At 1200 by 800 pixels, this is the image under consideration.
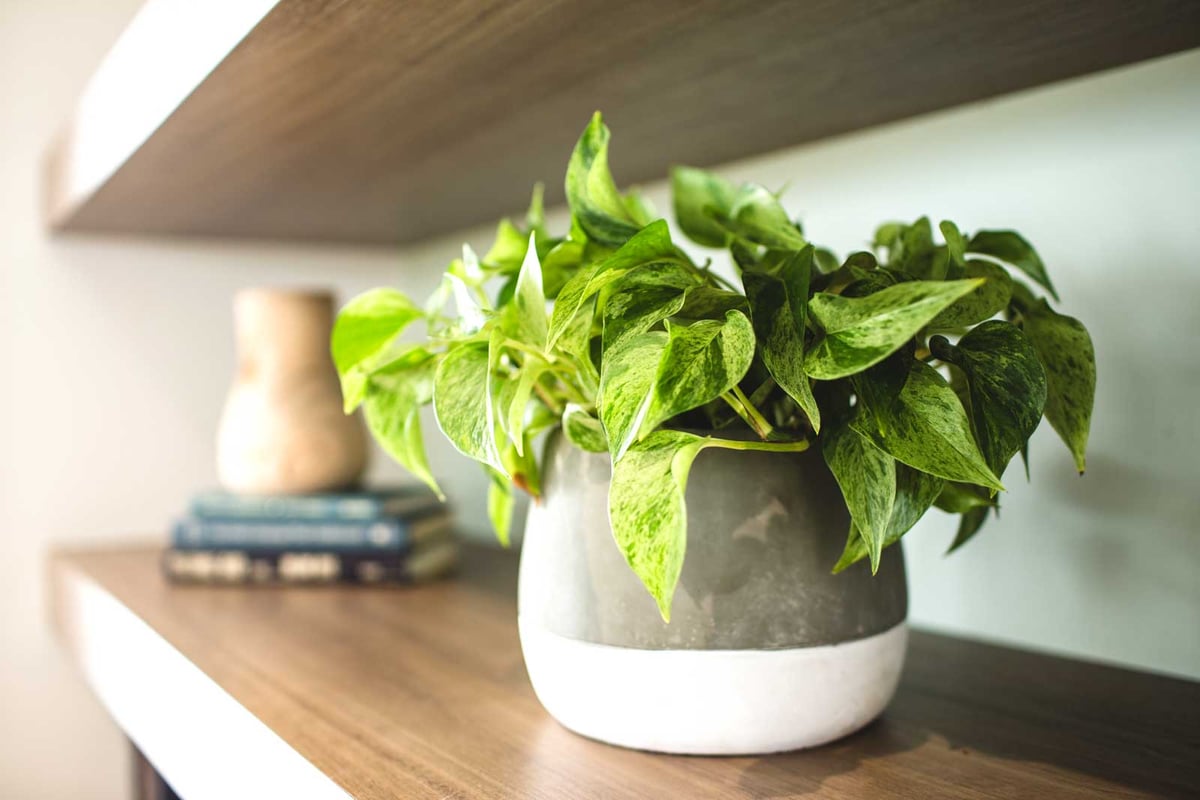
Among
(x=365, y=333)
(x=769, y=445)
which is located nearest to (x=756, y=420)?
(x=769, y=445)

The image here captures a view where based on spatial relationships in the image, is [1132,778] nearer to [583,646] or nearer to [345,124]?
[583,646]

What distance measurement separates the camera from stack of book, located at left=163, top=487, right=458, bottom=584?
0.97 meters

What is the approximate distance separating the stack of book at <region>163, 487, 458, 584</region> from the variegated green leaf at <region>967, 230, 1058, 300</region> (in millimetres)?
636

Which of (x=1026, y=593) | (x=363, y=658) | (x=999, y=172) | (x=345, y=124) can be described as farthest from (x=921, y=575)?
(x=345, y=124)

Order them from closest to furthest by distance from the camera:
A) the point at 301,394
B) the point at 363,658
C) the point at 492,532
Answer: the point at 363,658, the point at 301,394, the point at 492,532

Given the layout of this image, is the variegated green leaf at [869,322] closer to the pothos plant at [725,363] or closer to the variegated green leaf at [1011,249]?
the pothos plant at [725,363]

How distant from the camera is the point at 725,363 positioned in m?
0.37

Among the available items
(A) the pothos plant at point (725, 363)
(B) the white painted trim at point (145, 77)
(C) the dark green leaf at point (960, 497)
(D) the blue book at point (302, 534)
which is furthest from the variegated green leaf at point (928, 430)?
(D) the blue book at point (302, 534)

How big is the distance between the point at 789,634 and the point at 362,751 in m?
0.22

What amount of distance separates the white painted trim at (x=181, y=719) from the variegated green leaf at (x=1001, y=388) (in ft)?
1.03

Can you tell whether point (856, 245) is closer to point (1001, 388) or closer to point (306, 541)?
point (1001, 388)

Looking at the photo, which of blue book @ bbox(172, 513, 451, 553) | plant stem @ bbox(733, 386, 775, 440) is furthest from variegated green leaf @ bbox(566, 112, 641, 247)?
blue book @ bbox(172, 513, 451, 553)

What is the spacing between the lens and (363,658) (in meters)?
0.68

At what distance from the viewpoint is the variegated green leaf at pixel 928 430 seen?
0.37 metres
